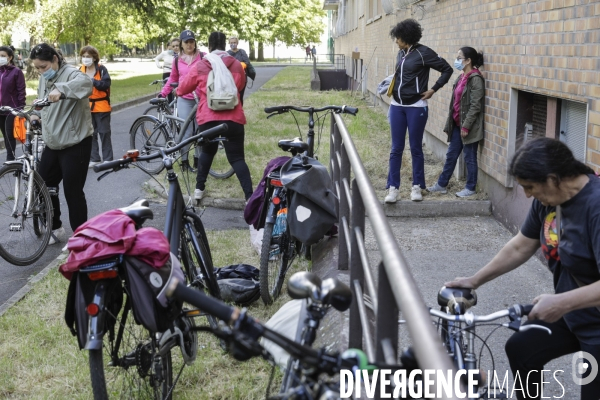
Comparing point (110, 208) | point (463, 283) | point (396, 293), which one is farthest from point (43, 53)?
point (396, 293)

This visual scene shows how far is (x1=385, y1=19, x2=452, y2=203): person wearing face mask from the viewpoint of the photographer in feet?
26.2

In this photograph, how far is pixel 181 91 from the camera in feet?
26.6

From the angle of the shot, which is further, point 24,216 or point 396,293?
point 24,216

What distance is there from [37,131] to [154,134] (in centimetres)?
366

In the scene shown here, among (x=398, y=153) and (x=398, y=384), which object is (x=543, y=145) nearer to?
(x=398, y=384)

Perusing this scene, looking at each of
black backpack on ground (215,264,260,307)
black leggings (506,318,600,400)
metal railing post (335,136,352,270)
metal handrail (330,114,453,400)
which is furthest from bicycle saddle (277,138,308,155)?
black leggings (506,318,600,400)

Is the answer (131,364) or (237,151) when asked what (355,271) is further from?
(237,151)

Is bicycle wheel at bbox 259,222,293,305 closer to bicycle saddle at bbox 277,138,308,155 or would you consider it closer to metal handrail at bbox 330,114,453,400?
bicycle saddle at bbox 277,138,308,155


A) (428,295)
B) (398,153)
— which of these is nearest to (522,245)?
(428,295)

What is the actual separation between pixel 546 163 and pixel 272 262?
289 centimetres

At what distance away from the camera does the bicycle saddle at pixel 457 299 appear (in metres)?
3.12

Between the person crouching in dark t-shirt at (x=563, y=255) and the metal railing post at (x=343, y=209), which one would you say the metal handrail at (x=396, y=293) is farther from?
the metal railing post at (x=343, y=209)

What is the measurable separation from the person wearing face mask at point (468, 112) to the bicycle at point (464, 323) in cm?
507

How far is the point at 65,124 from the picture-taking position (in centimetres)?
677
